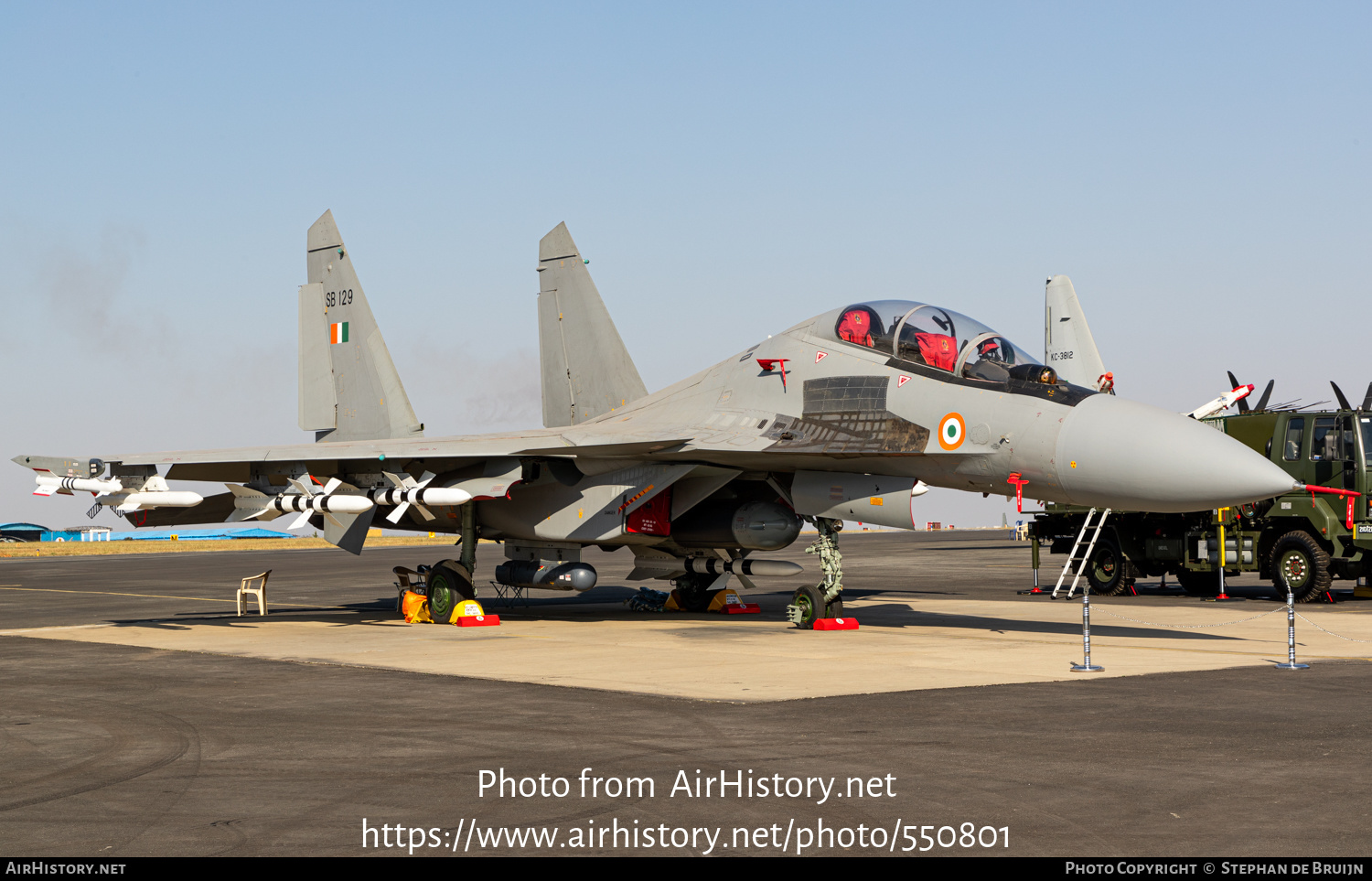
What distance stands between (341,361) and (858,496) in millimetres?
10199

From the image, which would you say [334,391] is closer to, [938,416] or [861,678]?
[938,416]

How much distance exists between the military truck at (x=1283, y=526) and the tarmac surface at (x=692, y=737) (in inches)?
159

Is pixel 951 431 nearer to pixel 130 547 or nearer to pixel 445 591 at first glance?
pixel 445 591

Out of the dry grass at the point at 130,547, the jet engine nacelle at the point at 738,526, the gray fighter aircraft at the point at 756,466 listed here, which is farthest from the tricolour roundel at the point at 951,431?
the dry grass at the point at 130,547

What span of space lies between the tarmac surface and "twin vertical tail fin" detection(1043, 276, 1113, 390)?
13.6 meters

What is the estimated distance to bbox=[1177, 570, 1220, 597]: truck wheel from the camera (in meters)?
22.2

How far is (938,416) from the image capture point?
13234mm

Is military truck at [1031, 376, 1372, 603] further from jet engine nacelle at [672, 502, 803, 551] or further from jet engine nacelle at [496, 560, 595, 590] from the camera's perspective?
jet engine nacelle at [496, 560, 595, 590]

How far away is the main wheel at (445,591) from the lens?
54.2 feet

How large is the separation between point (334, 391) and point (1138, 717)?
1574cm

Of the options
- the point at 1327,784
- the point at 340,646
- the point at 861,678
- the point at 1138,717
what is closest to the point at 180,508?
the point at 340,646

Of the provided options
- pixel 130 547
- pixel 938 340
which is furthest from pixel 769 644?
pixel 130 547

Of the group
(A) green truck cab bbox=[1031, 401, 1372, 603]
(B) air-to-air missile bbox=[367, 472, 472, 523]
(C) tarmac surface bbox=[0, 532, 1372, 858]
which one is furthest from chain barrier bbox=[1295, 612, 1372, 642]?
(B) air-to-air missile bbox=[367, 472, 472, 523]

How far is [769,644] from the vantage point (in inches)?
516
